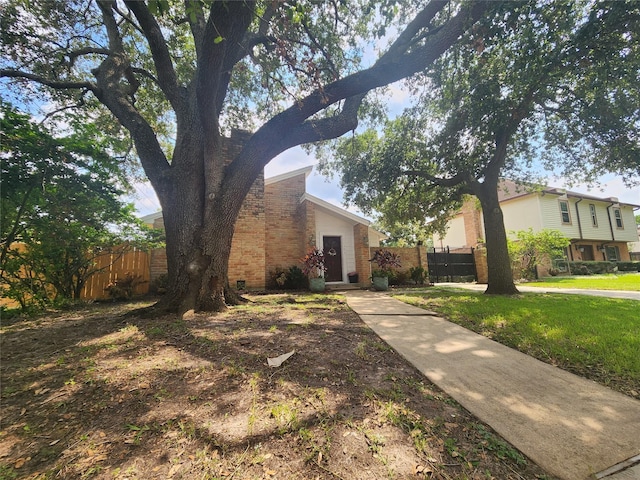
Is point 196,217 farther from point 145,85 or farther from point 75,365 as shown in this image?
point 145,85

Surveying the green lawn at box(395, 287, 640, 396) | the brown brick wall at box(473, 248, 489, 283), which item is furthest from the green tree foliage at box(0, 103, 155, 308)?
the brown brick wall at box(473, 248, 489, 283)

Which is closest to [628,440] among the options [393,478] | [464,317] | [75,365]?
[393,478]

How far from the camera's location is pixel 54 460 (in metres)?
1.46

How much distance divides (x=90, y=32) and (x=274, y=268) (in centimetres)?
884

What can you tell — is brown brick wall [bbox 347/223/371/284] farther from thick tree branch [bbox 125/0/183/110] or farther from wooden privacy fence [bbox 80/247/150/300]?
thick tree branch [bbox 125/0/183/110]

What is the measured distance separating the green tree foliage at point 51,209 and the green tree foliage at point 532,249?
1617 cm

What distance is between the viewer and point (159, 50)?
4969 mm

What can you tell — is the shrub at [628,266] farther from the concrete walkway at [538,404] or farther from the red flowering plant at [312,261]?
the concrete walkway at [538,404]

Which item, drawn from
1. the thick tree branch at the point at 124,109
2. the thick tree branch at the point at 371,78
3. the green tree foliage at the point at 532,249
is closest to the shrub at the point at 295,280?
the thick tree branch at the point at 371,78

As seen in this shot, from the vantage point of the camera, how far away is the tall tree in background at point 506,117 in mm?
5188

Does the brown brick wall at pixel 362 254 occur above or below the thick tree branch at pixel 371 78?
below

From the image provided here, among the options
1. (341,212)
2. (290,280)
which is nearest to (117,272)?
(290,280)

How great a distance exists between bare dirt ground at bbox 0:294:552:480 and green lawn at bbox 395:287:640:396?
1840mm

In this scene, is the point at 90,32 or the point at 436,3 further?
the point at 90,32
